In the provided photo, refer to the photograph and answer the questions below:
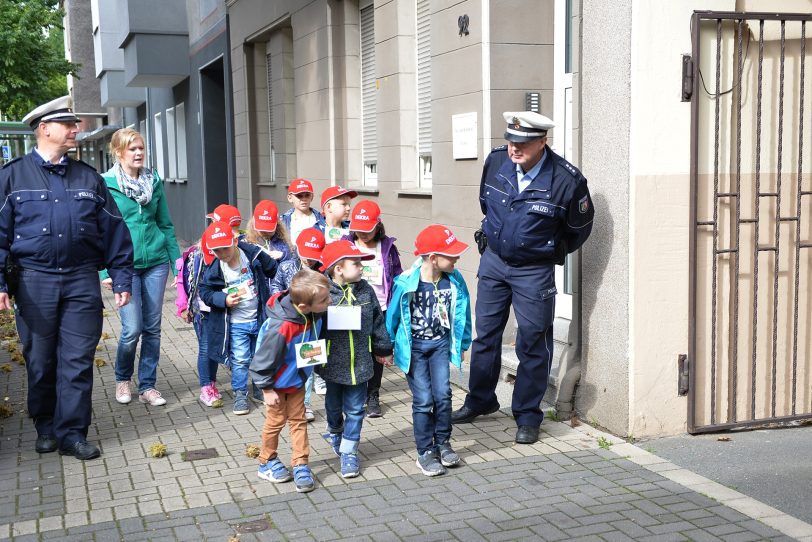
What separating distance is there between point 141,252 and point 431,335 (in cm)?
270

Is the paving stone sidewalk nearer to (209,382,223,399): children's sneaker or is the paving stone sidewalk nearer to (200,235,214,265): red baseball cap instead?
(209,382,223,399): children's sneaker


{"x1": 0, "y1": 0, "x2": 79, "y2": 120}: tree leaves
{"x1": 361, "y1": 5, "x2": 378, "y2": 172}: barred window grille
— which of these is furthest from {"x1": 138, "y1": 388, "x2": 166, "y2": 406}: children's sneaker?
{"x1": 0, "y1": 0, "x2": 79, "y2": 120}: tree leaves

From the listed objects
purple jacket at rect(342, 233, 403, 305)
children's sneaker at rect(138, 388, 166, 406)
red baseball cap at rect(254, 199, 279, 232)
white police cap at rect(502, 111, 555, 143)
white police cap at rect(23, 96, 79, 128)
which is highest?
white police cap at rect(23, 96, 79, 128)

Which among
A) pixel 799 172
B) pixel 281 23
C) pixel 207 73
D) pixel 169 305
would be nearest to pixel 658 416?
pixel 799 172

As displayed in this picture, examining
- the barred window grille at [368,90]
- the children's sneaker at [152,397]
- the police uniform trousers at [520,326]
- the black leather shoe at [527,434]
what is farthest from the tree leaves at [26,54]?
the black leather shoe at [527,434]

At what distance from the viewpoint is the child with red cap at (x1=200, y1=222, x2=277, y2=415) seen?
278 inches

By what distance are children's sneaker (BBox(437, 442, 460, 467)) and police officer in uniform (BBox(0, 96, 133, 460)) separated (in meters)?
2.20

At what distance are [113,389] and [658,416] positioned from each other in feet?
14.5

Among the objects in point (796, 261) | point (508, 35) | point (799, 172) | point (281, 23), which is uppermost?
point (281, 23)

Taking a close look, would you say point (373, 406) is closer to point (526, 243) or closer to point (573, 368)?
point (573, 368)

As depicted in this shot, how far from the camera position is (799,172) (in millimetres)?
6375

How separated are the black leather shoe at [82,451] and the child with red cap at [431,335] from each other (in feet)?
6.69

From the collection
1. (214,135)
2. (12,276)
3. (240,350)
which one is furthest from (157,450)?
(214,135)

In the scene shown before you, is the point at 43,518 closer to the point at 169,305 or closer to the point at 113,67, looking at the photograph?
the point at 169,305
